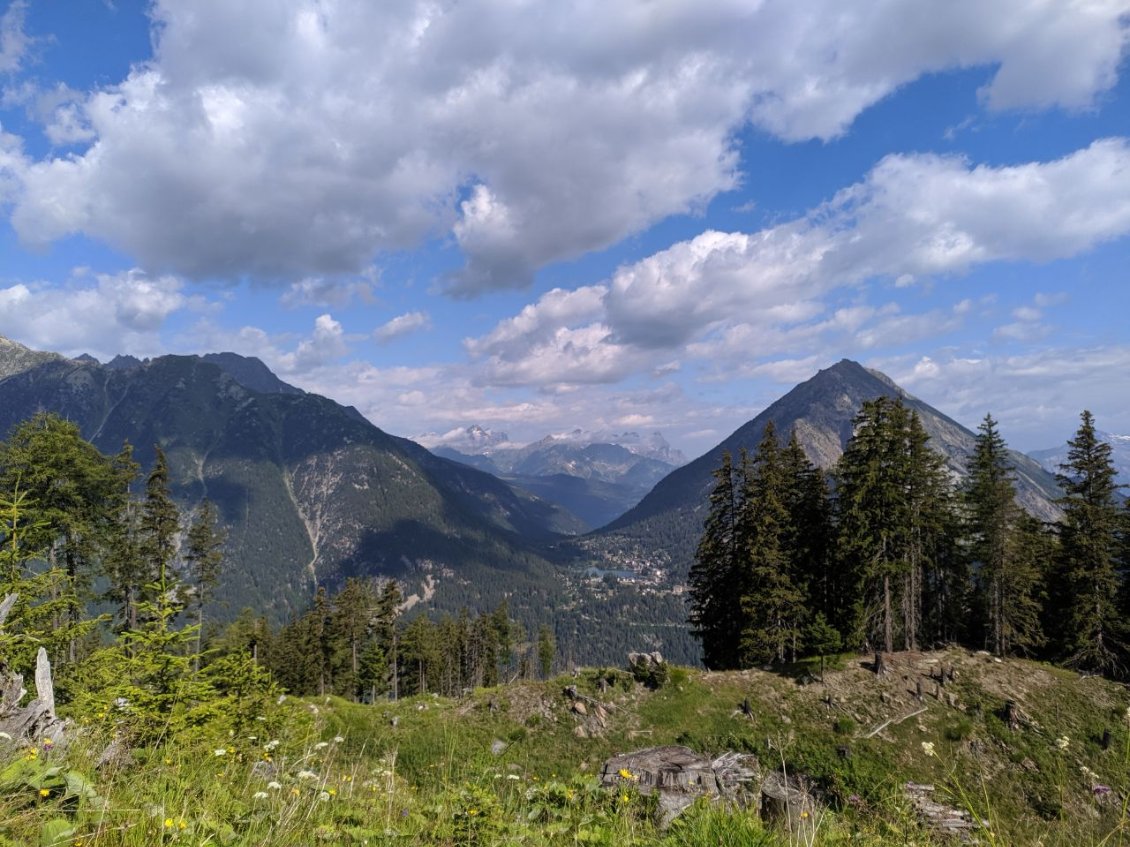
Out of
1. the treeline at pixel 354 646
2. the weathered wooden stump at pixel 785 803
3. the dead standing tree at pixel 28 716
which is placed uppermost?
the dead standing tree at pixel 28 716

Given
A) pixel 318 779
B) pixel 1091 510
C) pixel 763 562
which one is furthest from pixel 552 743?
pixel 1091 510

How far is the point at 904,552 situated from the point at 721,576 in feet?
41.8

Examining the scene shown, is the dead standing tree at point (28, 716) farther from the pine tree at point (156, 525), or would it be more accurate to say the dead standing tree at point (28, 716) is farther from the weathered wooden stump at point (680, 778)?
the pine tree at point (156, 525)

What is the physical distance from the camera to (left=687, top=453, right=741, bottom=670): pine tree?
40812 millimetres

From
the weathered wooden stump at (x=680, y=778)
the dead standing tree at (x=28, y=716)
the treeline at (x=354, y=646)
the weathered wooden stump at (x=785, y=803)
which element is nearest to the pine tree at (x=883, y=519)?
the weathered wooden stump at (x=680, y=778)

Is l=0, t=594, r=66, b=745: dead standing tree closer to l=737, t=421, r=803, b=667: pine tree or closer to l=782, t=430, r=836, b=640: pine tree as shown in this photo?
l=737, t=421, r=803, b=667: pine tree

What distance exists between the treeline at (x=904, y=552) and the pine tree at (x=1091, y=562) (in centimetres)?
10

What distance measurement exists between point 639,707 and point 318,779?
99.4ft

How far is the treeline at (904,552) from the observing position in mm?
34875

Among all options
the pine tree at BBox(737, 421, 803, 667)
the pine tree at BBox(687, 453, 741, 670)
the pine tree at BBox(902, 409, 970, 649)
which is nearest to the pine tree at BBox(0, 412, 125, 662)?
the pine tree at BBox(687, 453, 741, 670)

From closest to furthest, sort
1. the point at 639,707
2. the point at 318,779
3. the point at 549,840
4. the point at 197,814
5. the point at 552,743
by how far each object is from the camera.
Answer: the point at 197,814, the point at 549,840, the point at 318,779, the point at 552,743, the point at 639,707

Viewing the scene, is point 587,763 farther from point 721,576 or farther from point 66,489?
point 66,489

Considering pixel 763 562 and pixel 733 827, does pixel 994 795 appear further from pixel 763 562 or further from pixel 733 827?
pixel 733 827

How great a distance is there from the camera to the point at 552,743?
2920cm
